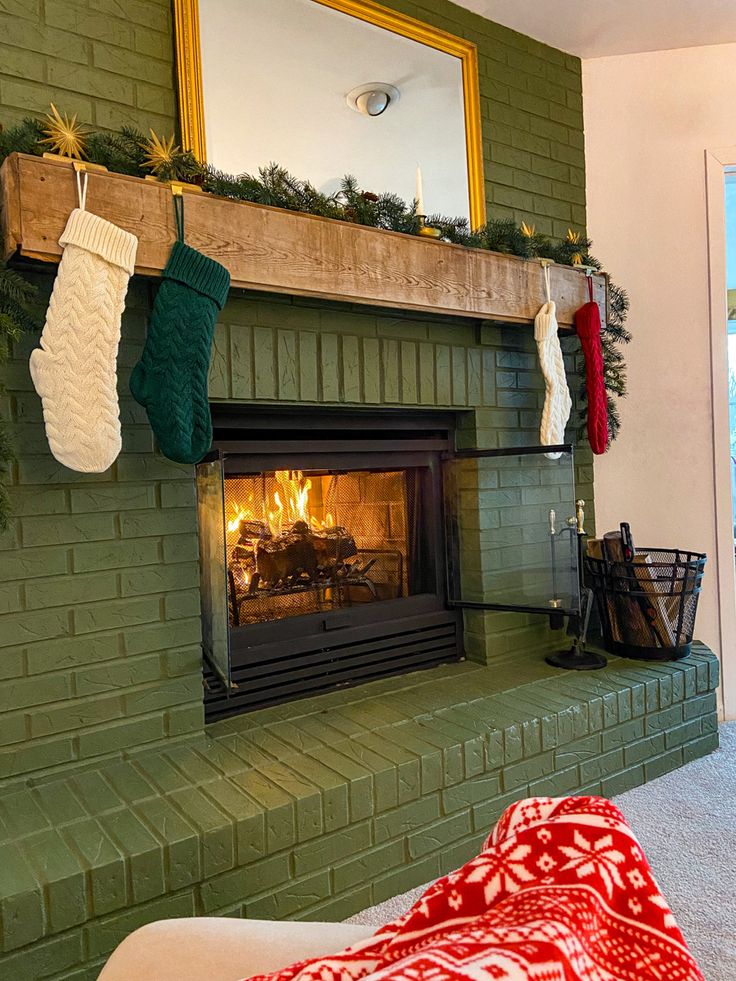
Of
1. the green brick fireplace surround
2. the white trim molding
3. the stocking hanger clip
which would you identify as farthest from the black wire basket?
the stocking hanger clip

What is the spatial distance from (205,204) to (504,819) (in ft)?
4.99

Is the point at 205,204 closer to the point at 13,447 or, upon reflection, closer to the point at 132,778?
the point at 13,447

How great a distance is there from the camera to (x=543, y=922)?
17.3 inches

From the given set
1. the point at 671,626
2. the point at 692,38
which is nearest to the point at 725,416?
the point at 671,626

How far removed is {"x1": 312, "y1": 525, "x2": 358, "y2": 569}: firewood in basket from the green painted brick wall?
0.46m

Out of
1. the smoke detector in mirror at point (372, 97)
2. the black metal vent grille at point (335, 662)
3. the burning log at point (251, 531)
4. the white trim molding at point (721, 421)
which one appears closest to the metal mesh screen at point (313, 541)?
the burning log at point (251, 531)

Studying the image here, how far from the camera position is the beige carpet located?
1.55 metres

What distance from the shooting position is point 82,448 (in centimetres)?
155

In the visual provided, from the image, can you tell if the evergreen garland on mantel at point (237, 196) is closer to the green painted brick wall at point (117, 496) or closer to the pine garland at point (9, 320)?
the pine garland at point (9, 320)

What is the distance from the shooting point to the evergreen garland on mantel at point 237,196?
5.10 feet

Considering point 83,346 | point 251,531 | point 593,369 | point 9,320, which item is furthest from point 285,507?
point 593,369

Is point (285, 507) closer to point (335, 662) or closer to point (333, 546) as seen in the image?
point (333, 546)

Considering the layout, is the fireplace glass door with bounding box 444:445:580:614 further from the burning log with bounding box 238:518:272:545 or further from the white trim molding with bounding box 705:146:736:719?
the white trim molding with bounding box 705:146:736:719

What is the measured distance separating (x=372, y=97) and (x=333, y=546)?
1.40 m
